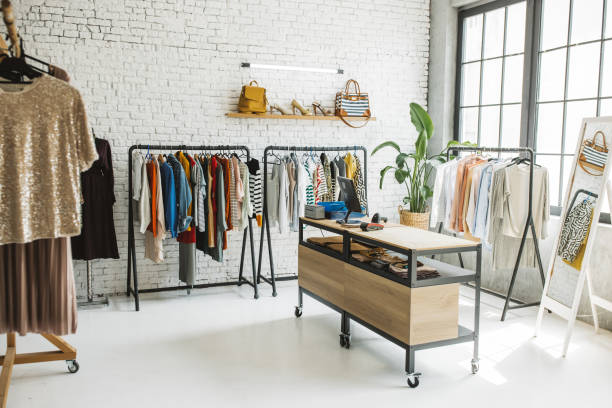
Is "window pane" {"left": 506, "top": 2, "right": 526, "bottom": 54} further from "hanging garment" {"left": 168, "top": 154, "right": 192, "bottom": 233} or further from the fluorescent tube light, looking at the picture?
"hanging garment" {"left": 168, "top": 154, "right": 192, "bottom": 233}

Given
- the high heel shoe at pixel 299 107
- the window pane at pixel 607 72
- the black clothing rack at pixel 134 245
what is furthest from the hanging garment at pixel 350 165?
the window pane at pixel 607 72

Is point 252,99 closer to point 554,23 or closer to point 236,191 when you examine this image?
point 236,191

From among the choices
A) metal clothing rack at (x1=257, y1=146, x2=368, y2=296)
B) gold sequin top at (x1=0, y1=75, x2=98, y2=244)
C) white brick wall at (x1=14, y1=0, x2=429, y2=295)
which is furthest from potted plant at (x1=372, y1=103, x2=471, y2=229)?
gold sequin top at (x1=0, y1=75, x2=98, y2=244)

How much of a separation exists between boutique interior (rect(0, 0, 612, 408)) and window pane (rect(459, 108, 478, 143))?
1.1 inches

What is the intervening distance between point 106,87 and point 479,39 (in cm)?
418

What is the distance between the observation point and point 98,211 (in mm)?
4992

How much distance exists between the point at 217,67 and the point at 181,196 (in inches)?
61.9

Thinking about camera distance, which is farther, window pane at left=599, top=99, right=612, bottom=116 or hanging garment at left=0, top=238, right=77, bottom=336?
window pane at left=599, top=99, right=612, bottom=116

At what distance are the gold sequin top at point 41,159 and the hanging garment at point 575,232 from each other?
347 centimetres

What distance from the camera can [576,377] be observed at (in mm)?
3688

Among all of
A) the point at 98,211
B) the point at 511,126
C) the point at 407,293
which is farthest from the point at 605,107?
the point at 98,211

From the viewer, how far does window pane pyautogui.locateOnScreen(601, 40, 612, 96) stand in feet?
15.9

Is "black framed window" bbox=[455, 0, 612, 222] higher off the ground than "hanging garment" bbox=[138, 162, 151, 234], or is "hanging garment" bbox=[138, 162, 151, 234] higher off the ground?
"black framed window" bbox=[455, 0, 612, 222]

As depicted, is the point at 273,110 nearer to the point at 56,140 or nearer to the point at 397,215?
the point at 397,215
